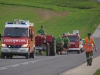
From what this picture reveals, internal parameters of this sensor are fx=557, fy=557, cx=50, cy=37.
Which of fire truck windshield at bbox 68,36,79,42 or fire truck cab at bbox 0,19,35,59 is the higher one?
fire truck windshield at bbox 68,36,79,42

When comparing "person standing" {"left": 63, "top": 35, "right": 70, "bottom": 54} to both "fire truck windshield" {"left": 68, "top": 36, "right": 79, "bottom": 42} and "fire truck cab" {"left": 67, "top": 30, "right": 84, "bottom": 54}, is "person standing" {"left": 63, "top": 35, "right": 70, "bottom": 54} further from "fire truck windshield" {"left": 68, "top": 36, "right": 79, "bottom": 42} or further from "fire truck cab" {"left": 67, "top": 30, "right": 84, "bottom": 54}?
"fire truck windshield" {"left": 68, "top": 36, "right": 79, "bottom": 42}

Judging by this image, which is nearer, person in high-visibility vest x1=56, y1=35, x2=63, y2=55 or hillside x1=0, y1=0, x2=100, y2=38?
person in high-visibility vest x1=56, y1=35, x2=63, y2=55

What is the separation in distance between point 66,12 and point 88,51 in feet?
238

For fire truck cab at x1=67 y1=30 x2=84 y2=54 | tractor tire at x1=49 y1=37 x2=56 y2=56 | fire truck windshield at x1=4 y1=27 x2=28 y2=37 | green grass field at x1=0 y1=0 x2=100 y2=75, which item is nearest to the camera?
fire truck windshield at x1=4 y1=27 x2=28 y2=37

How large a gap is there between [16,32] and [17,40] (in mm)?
731

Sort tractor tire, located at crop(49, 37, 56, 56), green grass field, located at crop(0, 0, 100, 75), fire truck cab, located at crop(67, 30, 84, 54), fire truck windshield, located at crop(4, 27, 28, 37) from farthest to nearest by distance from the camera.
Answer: green grass field, located at crop(0, 0, 100, 75) < fire truck cab, located at crop(67, 30, 84, 54) < tractor tire, located at crop(49, 37, 56, 56) < fire truck windshield, located at crop(4, 27, 28, 37)

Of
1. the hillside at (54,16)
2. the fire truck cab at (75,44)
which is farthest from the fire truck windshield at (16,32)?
the hillside at (54,16)

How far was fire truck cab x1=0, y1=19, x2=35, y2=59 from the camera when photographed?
33781 millimetres

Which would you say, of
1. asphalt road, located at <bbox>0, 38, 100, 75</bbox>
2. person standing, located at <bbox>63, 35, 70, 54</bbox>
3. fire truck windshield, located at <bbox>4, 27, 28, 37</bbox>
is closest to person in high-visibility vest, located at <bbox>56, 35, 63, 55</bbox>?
person standing, located at <bbox>63, 35, 70, 54</bbox>

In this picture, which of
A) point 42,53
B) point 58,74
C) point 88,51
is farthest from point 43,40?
point 58,74

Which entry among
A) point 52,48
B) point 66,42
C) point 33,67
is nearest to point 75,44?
point 66,42

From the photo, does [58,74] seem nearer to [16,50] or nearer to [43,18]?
[16,50]

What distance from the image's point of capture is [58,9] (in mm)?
101812

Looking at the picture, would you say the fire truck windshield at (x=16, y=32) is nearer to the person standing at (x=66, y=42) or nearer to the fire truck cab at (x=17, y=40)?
the fire truck cab at (x=17, y=40)
